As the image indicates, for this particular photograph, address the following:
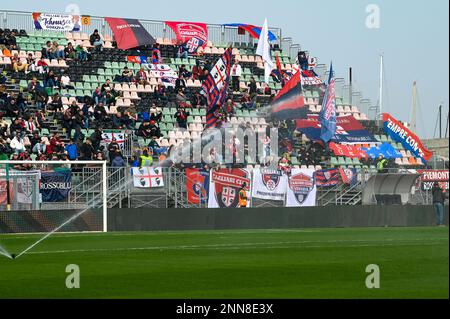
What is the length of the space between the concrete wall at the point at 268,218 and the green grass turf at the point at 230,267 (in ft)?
24.3

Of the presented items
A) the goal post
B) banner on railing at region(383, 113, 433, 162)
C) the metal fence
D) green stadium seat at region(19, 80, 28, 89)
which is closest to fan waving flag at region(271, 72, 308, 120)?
banner on railing at region(383, 113, 433, 162)

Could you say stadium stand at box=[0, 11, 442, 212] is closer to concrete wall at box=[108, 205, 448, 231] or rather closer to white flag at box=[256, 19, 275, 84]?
white flag at box=[256, 19, 275, 84]

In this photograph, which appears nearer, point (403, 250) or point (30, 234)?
point (403, 250)

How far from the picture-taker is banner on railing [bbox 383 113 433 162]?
54219 millimetres

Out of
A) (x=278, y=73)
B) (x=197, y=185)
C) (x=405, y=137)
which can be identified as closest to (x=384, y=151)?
(x=405, y=137)

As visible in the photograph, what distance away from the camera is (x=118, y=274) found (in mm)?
19359

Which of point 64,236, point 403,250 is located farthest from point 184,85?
point 403,250

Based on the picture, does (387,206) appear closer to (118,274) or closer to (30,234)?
(30,234)

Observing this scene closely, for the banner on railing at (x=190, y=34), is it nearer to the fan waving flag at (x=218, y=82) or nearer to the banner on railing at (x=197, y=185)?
the fan waving flag at (x=218, y=82)

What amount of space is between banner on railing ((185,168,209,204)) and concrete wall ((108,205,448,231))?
2.64ft

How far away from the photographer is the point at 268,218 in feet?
137

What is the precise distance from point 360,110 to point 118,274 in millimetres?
41226

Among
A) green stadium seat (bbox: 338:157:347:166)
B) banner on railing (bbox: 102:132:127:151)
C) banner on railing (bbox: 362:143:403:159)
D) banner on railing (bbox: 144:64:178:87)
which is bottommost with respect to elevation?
green stadium seat (bbox: 338:157:347:166)

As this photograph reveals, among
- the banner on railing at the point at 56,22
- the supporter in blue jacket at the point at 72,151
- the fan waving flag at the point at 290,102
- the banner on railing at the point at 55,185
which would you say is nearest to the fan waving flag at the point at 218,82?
the fan waving flag at the point at 290,102
